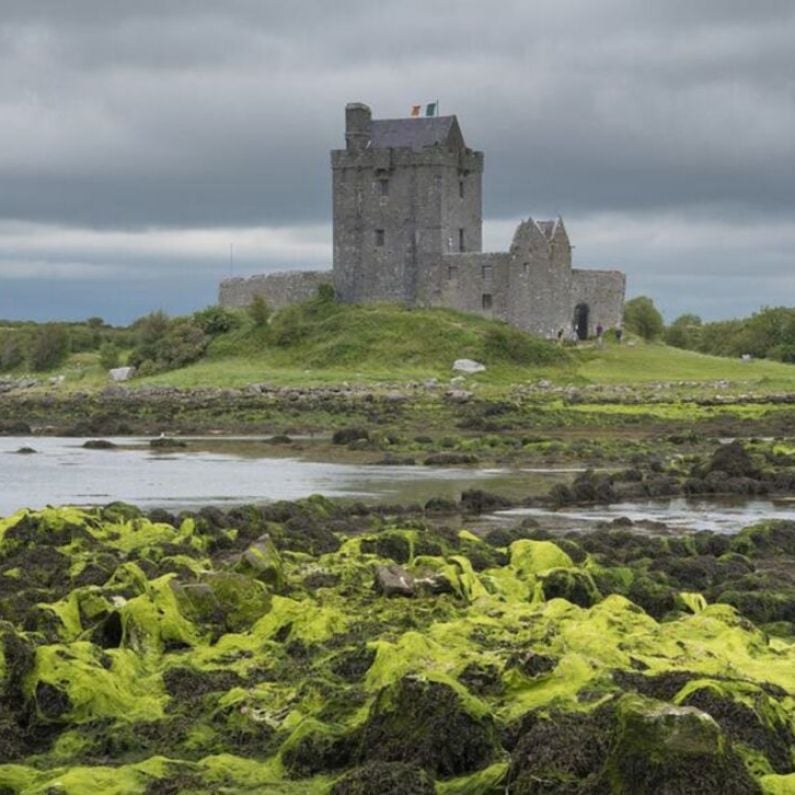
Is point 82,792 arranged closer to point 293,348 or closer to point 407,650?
point 407,650

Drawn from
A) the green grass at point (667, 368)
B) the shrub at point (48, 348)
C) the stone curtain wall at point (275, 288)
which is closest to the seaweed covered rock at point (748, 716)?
the green grass at point (667, 368)

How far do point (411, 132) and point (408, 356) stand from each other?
996 centimetres

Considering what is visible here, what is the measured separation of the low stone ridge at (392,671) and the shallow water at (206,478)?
775 centimetres

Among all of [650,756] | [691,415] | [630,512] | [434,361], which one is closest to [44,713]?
[650,756]

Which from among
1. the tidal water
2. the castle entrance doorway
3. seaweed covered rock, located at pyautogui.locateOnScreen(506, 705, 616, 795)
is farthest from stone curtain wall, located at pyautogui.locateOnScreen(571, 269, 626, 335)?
seaweed covered rock, located at pyautogui.locateOnScreen(506, 705, 616, 795)

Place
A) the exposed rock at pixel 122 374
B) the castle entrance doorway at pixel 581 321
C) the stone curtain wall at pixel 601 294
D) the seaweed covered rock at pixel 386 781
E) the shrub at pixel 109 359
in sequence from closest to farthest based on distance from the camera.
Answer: the seaweed covered rock at pixel 386 781
the stone curtain wall at pixel 601 294
the exposed rock at pixel 122 374
the castle entrance doorway at pixel 581 321
the shrub at pixel 109 359

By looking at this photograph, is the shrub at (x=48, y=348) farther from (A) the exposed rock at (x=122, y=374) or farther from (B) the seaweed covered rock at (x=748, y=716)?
(B) the seaweed covered rock at (x=748, y=716)

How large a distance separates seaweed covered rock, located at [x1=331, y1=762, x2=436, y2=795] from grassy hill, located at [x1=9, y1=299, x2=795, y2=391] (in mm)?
42941

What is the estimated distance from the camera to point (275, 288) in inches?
2480

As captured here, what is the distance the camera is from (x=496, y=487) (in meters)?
24.4

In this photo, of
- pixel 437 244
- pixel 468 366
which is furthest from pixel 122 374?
pixel 468 366

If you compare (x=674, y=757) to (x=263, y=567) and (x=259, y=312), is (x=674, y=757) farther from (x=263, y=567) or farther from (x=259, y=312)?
(x=259, y=312)

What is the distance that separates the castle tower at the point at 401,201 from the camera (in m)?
56.1

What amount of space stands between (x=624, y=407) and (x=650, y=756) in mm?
35795
